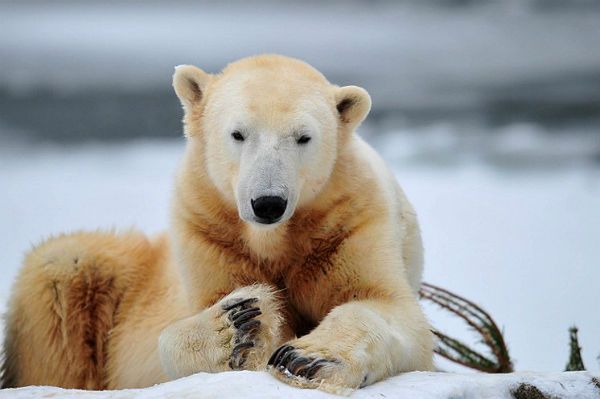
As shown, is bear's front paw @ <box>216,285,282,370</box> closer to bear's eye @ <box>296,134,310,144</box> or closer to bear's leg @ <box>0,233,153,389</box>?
bear's eye @ <box>296,134,310,144</box>

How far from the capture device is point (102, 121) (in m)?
9.02

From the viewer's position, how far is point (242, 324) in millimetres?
2859

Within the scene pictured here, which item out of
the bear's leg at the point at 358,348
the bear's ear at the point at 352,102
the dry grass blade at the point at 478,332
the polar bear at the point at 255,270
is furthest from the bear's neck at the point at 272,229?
the dry grass blade at the point at 478,332

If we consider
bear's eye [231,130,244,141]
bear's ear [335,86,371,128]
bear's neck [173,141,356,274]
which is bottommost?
bear's neck [173,141,356,274]

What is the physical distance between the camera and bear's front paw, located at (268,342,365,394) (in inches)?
96.5

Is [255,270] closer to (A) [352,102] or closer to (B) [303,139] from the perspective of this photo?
(B) [303,139]

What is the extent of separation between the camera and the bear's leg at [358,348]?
2512 millimetres

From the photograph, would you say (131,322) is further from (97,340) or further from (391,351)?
(391,351)

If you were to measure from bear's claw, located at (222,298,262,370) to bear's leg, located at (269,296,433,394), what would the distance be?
8.5 inches

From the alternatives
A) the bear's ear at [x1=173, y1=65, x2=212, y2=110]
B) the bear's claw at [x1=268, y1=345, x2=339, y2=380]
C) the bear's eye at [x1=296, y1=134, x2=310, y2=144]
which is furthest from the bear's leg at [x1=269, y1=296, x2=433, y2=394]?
the bear's ear at [x1=173, y1=65, x2=212, y2=110]

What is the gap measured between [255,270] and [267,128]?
537 mm

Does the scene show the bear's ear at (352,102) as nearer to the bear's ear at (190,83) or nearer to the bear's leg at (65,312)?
the bear's ear at (190,83)

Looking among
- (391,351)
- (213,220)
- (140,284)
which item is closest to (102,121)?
(140,284)

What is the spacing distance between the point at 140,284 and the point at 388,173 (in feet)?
3.79
